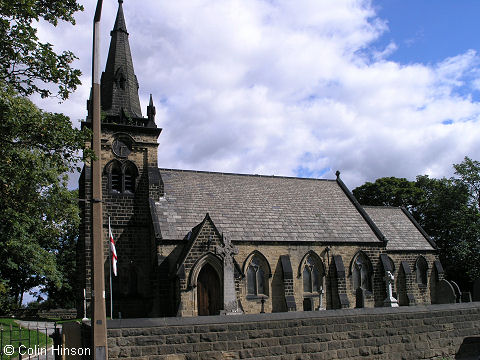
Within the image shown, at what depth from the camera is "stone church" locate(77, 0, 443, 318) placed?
72.8 feet

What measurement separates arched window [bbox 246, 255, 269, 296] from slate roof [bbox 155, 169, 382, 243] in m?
1.36

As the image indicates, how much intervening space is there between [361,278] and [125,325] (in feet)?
69.4

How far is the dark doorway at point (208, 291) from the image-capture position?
22.0 meters

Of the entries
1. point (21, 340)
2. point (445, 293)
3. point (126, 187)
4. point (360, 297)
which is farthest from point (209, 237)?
point (445, 293)

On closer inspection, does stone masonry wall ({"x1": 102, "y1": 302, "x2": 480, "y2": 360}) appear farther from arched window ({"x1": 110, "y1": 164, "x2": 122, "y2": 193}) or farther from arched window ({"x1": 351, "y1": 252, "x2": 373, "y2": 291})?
arched window ({"x1": 110, "y1": 164, "x2": 122, "y2": 193})

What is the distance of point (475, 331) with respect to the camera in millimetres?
15078

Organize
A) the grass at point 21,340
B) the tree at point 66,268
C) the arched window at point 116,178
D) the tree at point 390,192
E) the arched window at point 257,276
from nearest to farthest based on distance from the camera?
1. the grass at point 21,340
2. the arched window at point 257,276
3. the arched window at point 116,178
4. the tree at point 66,268
5. the tree at point 390,192

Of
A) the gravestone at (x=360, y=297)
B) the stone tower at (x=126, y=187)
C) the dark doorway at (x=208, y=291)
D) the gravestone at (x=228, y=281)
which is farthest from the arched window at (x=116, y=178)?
the gravestone at (x=360, y=297)

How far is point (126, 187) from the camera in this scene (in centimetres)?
2586

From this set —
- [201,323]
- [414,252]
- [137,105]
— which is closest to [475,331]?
[201,323]

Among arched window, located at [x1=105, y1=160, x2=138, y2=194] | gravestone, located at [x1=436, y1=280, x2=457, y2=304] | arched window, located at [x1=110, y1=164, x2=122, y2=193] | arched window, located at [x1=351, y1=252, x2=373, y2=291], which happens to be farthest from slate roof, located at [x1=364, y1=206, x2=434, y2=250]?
arched window, located at [x1=110, y1=164, x2=122, y2=193]

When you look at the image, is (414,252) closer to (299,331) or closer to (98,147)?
(299,331)

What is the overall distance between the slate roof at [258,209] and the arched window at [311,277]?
154 centimetres

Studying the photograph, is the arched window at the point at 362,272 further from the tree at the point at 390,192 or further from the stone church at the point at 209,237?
the tree at the point at 390,192
